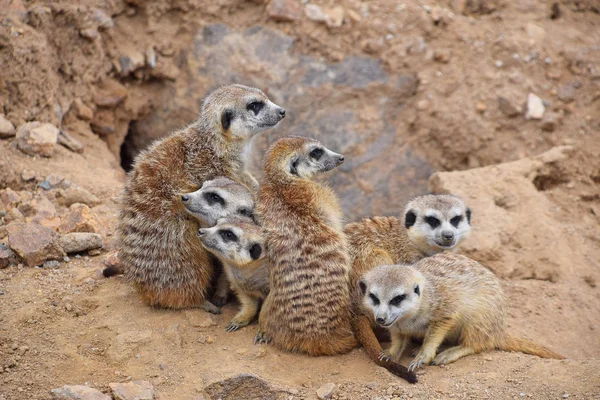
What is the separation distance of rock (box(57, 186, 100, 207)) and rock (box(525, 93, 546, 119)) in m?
3.53

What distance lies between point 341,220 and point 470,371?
3.50 ft

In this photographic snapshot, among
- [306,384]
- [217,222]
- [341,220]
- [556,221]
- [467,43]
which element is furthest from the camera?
[467,43]

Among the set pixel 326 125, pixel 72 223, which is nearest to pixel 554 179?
pixel 326 125

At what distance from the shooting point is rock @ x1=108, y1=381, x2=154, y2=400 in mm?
3189

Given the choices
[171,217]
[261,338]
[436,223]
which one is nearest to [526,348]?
[436,223]

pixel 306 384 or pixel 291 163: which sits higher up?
pixel 291 163

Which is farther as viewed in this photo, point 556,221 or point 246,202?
point 556,221

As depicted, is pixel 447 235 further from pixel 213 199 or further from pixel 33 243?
pixel 33 243

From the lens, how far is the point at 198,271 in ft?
12.6

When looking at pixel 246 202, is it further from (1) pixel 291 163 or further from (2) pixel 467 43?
(2) pixel 467 43

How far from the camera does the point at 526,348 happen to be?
3762mm

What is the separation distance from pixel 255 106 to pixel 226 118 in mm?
222

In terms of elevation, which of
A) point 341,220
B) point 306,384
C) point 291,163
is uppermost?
point 291,163

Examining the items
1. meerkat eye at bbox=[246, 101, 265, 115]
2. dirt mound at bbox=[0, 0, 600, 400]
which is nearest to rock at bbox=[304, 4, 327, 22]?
dirt mound at bbox=[0, 0, 600, 400]
